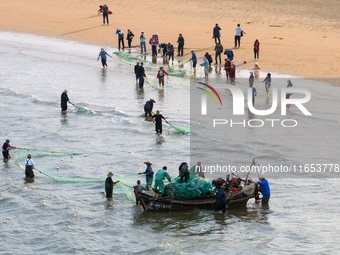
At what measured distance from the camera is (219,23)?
51938 millimetres

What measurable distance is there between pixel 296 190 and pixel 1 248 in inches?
365

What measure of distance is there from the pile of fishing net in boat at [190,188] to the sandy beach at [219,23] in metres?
16.9

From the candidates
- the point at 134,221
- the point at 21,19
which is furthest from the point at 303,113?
the point at 21,19

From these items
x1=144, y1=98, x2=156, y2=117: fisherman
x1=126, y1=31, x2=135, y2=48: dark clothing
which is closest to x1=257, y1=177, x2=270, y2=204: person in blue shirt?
x1=144, y1=98, x2=156, y2=117: fisherman

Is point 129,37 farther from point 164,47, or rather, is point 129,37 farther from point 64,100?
point 64,100

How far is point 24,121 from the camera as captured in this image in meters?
32.4

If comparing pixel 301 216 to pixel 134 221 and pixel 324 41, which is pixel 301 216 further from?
pixel 324 41

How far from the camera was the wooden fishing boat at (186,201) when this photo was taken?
70.9 ft

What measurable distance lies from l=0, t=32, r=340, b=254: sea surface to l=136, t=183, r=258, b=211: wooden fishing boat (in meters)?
0.28

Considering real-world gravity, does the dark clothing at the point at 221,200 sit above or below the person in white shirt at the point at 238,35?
below

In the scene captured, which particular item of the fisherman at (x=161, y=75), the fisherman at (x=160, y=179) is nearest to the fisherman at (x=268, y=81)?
the fisherman at (x=161, y=75)

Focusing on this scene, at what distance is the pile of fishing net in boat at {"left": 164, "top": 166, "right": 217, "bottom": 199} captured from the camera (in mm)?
21484

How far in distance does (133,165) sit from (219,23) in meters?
27.5

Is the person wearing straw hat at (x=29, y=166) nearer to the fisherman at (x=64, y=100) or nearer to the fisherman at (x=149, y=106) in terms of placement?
the fisherman at (x=149, y=106)
